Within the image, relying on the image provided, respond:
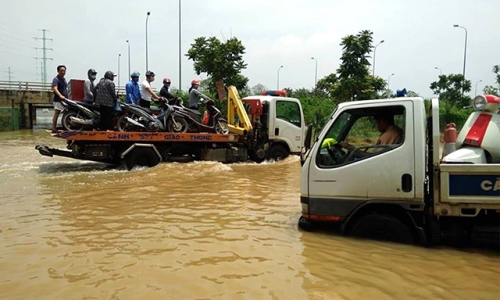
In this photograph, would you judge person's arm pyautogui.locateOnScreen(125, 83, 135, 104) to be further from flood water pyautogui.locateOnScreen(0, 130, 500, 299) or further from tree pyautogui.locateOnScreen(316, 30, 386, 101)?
tree pyautogui.locateOnScreen(316, 30, 386, 101)

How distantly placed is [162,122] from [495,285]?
911 cm

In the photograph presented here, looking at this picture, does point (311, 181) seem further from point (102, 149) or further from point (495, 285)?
point (102, 149)

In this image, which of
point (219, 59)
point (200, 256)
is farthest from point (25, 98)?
point (200, 256)

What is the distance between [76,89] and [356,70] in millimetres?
15362

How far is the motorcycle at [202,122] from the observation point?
11.7 metres

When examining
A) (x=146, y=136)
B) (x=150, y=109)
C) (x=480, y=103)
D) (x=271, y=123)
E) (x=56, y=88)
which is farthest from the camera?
(x=271, y=123)

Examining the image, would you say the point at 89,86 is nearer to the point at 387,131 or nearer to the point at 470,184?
the point at 387,131

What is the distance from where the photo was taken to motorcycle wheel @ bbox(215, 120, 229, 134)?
1233 cm

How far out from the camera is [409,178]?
449 centimetres

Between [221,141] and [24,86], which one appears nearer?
[221,141]

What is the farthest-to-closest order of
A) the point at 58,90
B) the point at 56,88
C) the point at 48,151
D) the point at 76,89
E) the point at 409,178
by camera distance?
1. the point at 76,89
2. the point at 48,151
3. the point at 58,90
4. the point at 56,88
5. the point at 409,178

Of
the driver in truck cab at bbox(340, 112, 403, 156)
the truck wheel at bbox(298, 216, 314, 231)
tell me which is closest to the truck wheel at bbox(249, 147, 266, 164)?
the truck wheel at bbox(298, 216, 314, 231)

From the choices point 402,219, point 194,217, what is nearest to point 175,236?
point 194,217

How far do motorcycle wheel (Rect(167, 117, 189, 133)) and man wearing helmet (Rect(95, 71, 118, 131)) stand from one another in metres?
1.56
